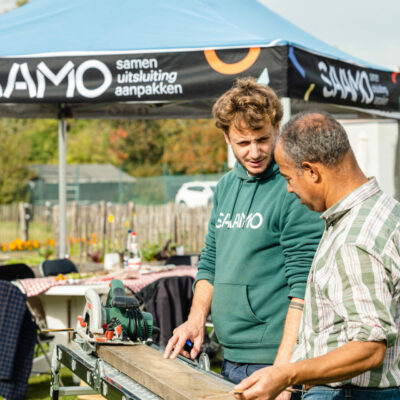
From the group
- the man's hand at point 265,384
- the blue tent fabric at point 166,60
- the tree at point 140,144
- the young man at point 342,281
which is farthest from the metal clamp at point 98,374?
the tree at point 140,144

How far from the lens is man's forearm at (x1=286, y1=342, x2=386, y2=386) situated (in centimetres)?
146

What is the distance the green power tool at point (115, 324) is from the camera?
2426mm

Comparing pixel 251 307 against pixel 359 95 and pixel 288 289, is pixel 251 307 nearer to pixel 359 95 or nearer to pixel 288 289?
pixel 288 289

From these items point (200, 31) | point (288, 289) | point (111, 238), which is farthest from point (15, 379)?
point (111, 238)

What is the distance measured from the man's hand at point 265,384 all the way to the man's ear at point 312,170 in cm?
46

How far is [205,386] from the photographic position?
1.86m

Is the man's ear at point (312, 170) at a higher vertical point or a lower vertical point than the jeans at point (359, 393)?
higher

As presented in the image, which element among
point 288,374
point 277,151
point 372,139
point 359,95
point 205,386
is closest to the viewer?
point 288,374

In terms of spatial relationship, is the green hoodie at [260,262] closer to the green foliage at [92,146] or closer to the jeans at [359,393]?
the jeans at [359,393]

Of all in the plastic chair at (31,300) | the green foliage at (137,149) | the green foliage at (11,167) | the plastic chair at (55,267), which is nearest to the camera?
the plastic chair at (31,300)

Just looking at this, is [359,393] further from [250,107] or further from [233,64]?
[233,64]

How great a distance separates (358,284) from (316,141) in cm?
36

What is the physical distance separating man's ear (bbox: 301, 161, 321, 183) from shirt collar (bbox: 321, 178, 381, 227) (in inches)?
3.1

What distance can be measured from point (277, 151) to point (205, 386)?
25.7 inches
